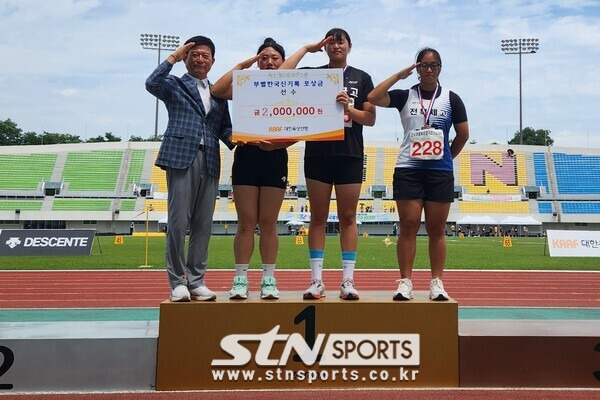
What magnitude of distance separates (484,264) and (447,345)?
12055mm

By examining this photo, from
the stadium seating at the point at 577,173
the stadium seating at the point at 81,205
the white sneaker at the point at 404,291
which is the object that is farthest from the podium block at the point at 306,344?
the stadium seating at the point at 577,173

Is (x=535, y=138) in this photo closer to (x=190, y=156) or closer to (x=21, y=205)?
(x=21, y=205)

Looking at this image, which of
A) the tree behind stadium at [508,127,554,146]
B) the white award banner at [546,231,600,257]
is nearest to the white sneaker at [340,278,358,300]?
the white award banner at [546,231,600,257]

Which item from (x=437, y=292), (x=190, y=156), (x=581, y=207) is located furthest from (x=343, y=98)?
(x=581, y=207)

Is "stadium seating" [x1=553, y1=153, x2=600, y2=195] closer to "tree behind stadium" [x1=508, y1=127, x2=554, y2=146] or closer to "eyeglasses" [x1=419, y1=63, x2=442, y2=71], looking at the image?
"tree behind stadium" [x1=508, y1=127, x2=554, y2=146]

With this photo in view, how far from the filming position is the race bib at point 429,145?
3600mm

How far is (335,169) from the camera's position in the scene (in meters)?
3.68

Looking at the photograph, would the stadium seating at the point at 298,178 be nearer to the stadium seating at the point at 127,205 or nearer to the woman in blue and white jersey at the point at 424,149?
the stadium seating at the point at 127,205

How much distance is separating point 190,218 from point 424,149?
168 centimetres

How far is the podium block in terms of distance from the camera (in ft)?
10.6

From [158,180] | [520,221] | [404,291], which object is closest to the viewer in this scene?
[404,291]

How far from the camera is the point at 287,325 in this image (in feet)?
10.8

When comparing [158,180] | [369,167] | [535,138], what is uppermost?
[535,138]

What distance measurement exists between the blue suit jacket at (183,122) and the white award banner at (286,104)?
29 centimetres
